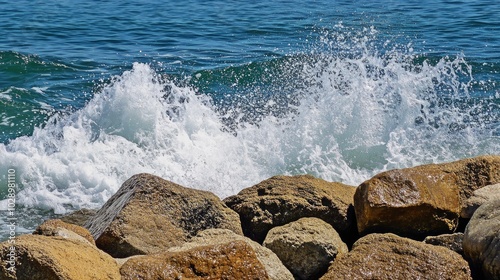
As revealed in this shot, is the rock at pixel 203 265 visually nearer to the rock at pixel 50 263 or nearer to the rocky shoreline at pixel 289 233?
the rocky shoreline at pixel 289 233

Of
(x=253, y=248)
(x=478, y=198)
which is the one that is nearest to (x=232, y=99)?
(x=478, y=198)

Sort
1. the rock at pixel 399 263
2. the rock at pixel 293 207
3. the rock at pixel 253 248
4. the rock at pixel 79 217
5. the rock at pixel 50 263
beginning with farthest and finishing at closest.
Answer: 1. the rock at pixel 79 217
2. the rock at pixel 293 207
3. the rock at pixel 253 248
4. the rock at pixel 399 263
5. the rock at pixel 50 263

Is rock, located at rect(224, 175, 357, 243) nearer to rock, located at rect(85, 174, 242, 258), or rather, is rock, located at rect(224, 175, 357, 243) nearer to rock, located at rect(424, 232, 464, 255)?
rock, located at rect(85, 174, 242, 258)

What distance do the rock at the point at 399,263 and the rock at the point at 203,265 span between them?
510 millimetres

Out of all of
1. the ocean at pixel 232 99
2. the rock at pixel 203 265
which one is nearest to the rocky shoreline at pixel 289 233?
the rock at pixel 203 265

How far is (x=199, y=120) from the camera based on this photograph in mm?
9156

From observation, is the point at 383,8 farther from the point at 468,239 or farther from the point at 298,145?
the point at 468,239

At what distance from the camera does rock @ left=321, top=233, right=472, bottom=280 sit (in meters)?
4.53

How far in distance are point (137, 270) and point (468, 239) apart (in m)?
1.98

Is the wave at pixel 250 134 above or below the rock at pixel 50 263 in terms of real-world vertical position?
below

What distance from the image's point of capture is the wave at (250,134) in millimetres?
8148

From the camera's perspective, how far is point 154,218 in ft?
17.7

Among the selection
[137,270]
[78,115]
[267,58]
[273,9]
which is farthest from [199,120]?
[273,9]

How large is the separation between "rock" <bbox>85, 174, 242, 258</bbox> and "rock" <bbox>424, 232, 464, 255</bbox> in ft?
4.25
